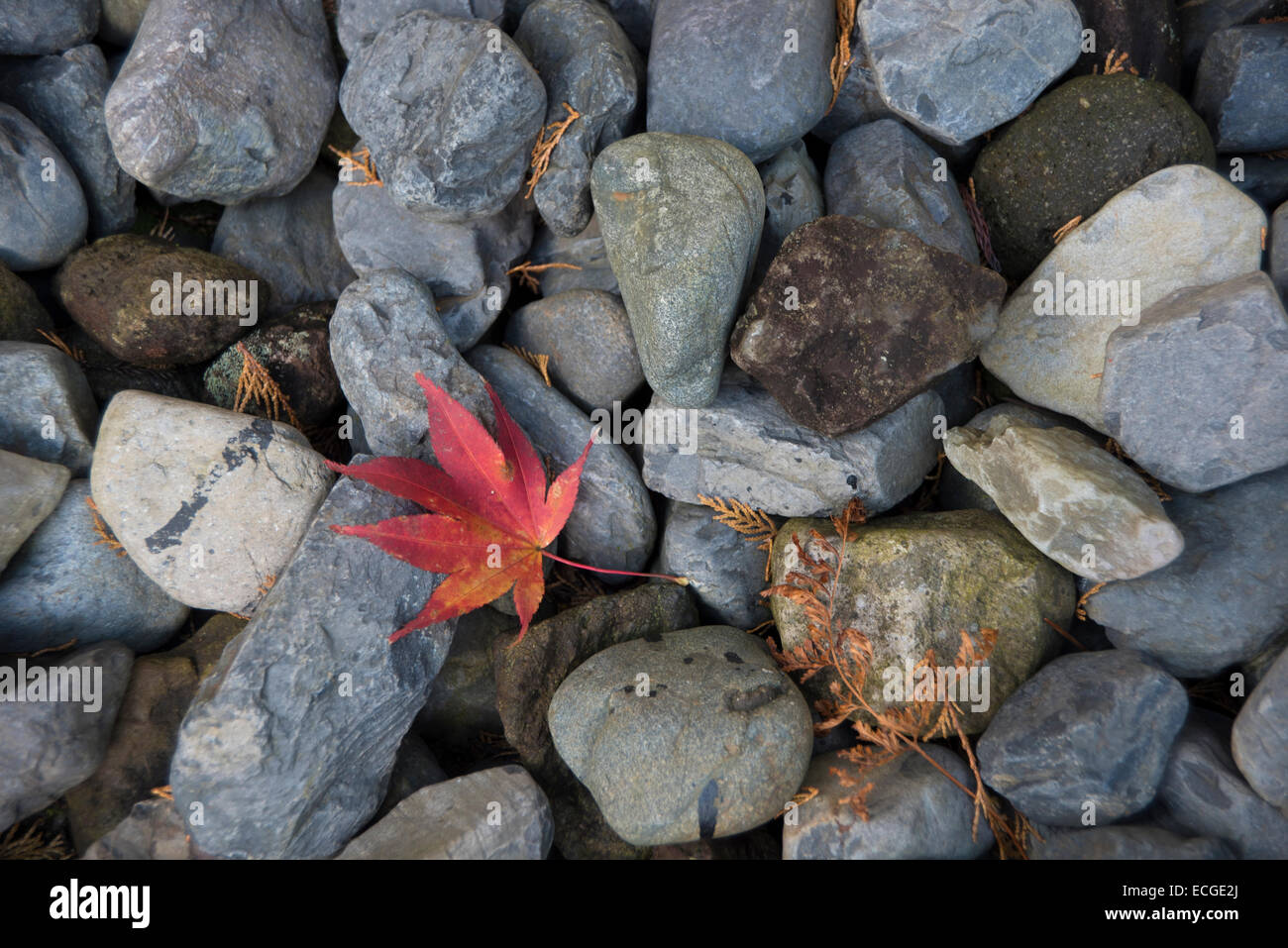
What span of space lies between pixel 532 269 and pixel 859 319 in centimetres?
162

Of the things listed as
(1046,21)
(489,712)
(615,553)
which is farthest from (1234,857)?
(1046,21)

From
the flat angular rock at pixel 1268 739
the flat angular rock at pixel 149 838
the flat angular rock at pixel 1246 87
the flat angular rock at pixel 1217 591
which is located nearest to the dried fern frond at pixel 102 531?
the flat angular rock at pixel 149 838

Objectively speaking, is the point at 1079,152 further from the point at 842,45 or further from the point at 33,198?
the point at 33,198

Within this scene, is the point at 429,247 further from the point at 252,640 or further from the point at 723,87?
the point at 252,640

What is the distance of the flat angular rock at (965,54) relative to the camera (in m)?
3.21

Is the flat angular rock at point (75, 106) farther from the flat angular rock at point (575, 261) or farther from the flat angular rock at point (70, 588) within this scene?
the flat angular rock at point (575, 261)

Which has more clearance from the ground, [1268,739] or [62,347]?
[62,347]

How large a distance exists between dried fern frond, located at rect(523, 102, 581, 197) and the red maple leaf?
110cm

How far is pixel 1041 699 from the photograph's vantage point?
2.96m

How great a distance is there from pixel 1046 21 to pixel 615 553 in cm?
288

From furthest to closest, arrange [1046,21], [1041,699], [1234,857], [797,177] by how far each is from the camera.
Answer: [797,177], [1046,21], [1041,699], [1234,857]

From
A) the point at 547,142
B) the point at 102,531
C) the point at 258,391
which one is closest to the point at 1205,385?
the point at 547,142

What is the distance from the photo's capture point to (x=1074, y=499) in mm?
2908

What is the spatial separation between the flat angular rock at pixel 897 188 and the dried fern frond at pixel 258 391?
2679mm
